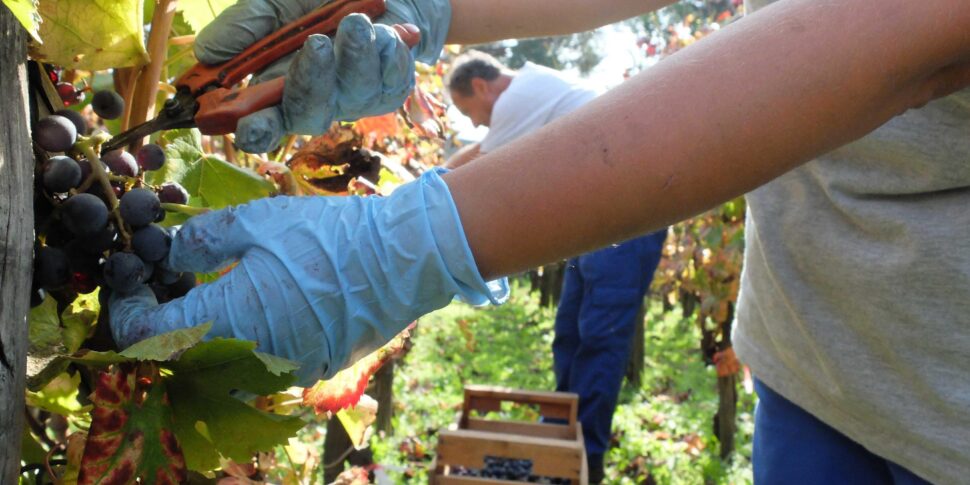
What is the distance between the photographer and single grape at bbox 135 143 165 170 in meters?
1.10

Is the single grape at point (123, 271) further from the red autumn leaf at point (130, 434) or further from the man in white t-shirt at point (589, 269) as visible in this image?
the man in white t-shirt at point (589, 269)

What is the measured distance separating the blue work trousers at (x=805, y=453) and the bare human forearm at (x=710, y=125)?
93 cm

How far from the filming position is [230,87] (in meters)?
1.22

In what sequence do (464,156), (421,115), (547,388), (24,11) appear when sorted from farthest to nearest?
(547,388), (464,156), (421,115), (24,11)

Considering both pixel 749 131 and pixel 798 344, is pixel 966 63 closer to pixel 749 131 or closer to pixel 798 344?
pixel 749 131

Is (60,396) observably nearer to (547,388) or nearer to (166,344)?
(166,344)

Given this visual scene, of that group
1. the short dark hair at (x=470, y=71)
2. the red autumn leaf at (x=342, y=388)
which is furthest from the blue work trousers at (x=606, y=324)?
the red autumn leaf at (x=342, y=388)

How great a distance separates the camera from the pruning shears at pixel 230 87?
1139 millimetres

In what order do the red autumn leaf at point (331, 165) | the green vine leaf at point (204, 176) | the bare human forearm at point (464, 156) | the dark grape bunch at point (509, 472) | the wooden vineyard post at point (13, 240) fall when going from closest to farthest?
the wooden vineyard post at point (13, 240)
the green vine leaf at point (204, 176)
the red autumn leaf at point (331, 165)
the bare human forearm at point (464, 156)
the dark grape bunch at point (509, 472)

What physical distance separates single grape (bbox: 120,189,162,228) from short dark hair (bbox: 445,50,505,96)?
410cm

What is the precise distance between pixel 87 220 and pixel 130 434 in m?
0.23

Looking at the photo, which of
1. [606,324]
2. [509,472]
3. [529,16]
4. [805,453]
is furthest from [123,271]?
[606,324]

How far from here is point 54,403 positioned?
3.94ft

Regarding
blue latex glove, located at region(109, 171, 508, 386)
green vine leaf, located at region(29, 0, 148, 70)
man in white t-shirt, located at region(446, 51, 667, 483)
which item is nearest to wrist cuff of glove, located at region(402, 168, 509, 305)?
blue latex glove, located at region(109, 171, 508, 386)
